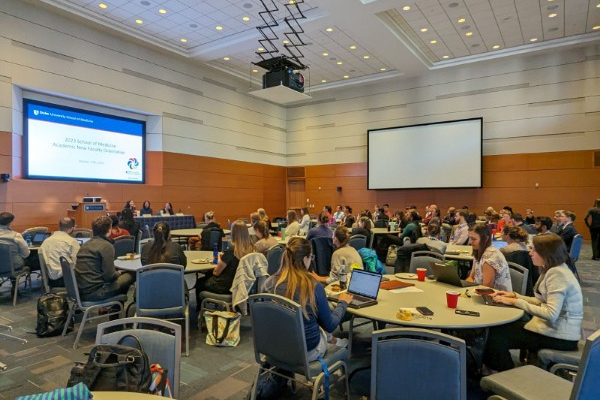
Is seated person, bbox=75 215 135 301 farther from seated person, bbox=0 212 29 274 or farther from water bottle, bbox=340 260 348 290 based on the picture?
water bottle, bbox=340 260 348 290

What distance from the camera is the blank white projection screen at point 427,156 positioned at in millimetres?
13336

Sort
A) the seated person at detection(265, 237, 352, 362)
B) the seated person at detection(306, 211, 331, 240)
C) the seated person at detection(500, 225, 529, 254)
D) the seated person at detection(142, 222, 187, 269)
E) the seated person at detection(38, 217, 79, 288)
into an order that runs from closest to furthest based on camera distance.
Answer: the seated person at detection(265, 237, 352, 362) < the seated person at detection(142, 222, 187, 269) < the seated person at detection(500, 225, 529, 254) < the seated person at detection(38, 217, 79, 288) < the seated person at detection(306, 211, 331, 240)

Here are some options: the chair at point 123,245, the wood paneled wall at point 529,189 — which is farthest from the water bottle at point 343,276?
the wood paneled wall at point 529,189

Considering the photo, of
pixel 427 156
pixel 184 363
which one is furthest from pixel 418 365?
pixel 427 156

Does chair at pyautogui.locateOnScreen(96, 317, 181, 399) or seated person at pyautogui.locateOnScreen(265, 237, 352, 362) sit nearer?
chair at pyautogui.locateOnScreen(96, 317, 181, 399)

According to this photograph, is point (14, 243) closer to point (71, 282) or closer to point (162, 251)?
point (71, 282)

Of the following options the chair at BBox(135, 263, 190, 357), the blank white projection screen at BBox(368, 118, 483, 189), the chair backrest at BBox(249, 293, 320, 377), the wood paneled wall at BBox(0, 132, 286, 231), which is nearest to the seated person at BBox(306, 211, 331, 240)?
the chair at BBox(135, 263, 190, 357)

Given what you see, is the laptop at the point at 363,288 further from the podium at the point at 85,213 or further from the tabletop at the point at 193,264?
the podium at the point at 85,213

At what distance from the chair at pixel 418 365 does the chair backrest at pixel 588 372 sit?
515 mm

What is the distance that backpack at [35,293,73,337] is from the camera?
4.26 m

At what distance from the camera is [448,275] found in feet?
11.8

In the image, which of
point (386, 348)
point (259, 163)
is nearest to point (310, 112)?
point (259, 163)

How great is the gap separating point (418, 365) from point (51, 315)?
4.21m

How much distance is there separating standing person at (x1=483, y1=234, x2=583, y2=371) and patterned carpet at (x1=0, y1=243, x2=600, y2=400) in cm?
50
